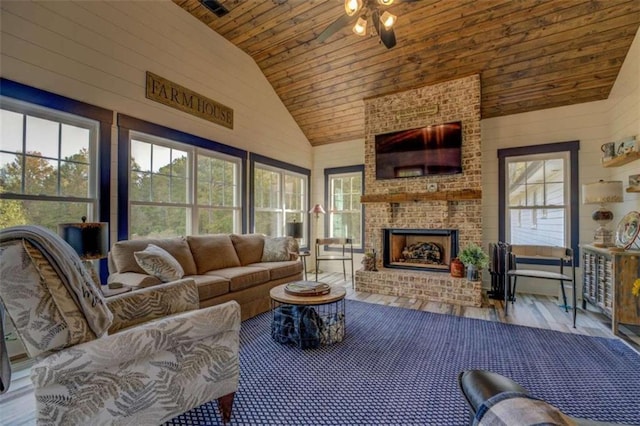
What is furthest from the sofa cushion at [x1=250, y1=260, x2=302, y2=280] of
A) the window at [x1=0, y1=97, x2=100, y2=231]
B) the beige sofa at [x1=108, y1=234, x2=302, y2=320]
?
the window at [x1=0, y1=97, x2=100, y2=231]

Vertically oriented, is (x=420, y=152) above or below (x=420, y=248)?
above

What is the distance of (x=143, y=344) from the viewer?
1.36m

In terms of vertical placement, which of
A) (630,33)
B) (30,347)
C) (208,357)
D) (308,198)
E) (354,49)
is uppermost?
(354,49)

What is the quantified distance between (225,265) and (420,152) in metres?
3.47

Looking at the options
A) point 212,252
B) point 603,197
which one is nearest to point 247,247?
point 212,252

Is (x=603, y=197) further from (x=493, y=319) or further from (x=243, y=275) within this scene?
(x=243, y=275)

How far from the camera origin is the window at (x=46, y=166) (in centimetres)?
256

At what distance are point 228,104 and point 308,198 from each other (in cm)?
273

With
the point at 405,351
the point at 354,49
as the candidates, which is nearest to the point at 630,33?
the point at 354,49

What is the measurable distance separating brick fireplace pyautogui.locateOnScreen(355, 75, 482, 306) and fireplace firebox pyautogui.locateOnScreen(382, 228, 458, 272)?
0.03 meters

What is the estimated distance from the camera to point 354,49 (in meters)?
4.36

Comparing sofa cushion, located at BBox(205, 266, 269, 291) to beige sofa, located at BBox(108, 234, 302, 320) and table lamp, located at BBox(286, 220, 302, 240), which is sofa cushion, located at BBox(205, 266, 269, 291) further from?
table lamp, located at BBox(286, 220, 302, 240)

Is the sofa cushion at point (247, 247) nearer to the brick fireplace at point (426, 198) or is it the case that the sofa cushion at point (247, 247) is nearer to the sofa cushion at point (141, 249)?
the sofa cushion at point (141, 249)

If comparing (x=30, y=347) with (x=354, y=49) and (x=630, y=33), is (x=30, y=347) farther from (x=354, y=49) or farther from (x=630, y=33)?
(x=630, y=33)
